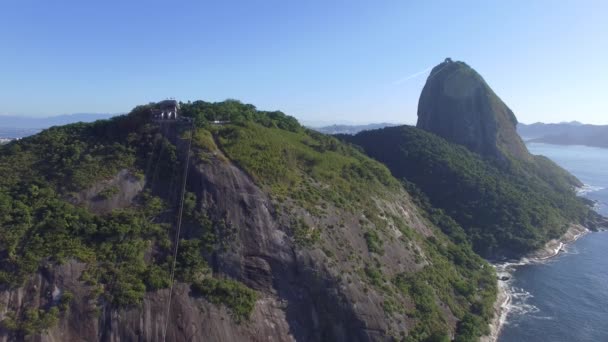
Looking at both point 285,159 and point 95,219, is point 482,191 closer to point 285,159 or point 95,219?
point 285,159

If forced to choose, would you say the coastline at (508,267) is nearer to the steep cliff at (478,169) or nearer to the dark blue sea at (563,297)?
the dark blue sea at (563,297)

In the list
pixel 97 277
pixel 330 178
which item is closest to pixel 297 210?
pixel 330 178

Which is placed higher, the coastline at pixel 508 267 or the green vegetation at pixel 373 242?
the green vegetation at pixel 373 242

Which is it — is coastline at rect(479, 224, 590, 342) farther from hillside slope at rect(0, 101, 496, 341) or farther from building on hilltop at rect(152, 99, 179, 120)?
building on hilltop at rect(152, 99, 179, 120)

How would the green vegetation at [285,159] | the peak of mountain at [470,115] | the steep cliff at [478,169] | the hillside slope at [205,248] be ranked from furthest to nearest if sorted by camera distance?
the peak of mountain at [470,115] < the steep cliff at [478,169] < the green vegetation at [285,159] < the hillside slope at [205,248]

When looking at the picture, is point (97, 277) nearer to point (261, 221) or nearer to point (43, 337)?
point (43, 337)

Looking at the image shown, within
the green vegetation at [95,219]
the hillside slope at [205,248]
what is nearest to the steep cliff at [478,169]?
the hillside slope at [205,248]
